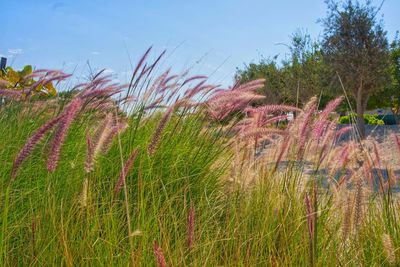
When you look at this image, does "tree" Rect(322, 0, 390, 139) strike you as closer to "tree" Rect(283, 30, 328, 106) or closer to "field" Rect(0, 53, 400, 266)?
"tree" Rect(283, 30, 328, 106)

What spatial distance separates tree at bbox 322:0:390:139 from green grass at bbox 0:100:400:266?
15038 millimetres

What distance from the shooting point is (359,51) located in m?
17.2

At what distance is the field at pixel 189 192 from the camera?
168 cm

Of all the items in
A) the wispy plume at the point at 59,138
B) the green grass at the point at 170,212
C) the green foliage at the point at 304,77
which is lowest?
the green grass at the point at 170,212

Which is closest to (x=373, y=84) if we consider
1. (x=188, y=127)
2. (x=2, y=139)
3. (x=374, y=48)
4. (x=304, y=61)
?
(x=374, y=48)

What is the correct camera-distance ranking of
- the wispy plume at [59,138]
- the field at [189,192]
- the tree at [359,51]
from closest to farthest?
the wispy plume at [59,138]
the field at [189,192]
the tree at [359,51]

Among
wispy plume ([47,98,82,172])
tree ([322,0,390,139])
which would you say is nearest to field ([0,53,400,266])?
wispy plume ([47,98,82,172])

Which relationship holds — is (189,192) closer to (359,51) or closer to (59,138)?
(59,138)

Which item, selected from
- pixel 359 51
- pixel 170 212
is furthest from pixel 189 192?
pixel 359 51

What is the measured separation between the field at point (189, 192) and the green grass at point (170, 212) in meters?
0.01

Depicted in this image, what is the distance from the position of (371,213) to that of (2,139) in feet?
7.63

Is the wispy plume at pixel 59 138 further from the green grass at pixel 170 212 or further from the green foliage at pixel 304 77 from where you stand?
the green foliage at pixel 304 77

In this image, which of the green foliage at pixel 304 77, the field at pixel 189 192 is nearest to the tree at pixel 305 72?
the green foliage at pixel 304 77

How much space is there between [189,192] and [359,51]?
16.2 meters
